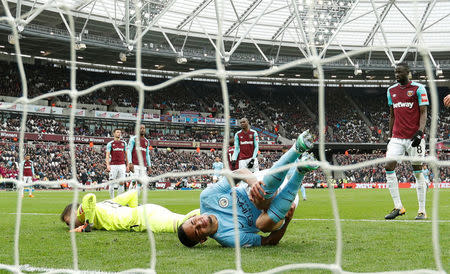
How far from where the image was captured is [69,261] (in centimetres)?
335

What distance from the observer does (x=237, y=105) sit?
138 ft

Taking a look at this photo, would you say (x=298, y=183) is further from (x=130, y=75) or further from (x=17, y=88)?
(x=130, y=75)

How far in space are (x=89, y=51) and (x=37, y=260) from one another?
102ft

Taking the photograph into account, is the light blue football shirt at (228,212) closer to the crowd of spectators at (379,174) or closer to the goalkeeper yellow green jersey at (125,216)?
the goalkeeper yellow green jersey at (125,216)

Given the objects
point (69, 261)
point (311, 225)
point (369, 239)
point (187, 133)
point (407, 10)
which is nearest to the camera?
point (69, 261)

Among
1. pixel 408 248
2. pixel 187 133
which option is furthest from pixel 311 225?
pixel 187 133

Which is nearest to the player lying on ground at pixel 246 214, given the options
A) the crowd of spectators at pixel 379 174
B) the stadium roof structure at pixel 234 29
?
the stadium roof structure at pixel 234 29

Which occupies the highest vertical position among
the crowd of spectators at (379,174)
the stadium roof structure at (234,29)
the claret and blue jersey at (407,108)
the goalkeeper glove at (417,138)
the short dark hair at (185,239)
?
the stadium roof structure at (234,29)

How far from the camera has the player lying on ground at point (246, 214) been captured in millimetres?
3539

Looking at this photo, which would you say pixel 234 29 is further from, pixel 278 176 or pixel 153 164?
pixel 278 176

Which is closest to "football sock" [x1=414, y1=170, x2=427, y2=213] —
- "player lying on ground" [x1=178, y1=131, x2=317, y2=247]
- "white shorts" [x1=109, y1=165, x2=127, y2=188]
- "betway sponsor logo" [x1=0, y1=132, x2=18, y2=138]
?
"player lying on ground" [x1=178, y1=131, x2=317, y2=247]

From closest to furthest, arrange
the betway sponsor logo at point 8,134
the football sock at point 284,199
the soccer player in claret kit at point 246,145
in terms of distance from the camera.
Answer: the football sock at point 284,199
the soccer player in claret kit at point 246,145
the betway sponsor logo at point 8,134

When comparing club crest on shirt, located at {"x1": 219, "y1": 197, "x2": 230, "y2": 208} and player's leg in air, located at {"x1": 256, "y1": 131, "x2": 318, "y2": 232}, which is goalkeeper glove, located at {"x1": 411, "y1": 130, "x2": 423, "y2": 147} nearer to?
player's leg in air, located at {"x1": 256, "y1": 131, "x2": 318, "y2": 232}

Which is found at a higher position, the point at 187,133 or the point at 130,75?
the point at 130,75
